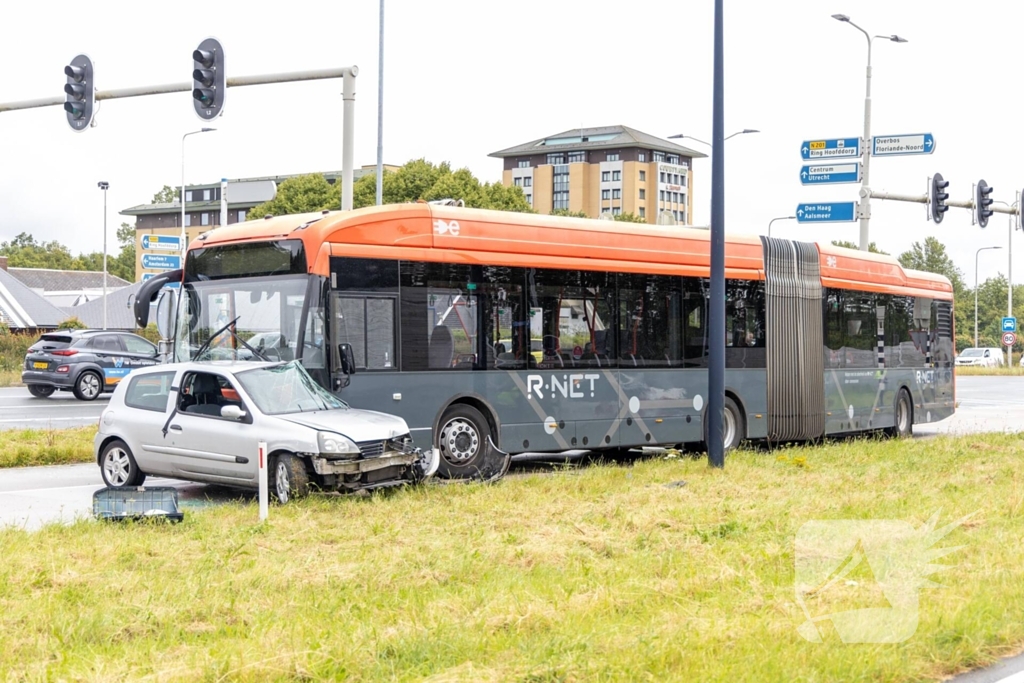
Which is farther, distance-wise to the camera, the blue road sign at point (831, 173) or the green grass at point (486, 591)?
the blue road sign at point (831, 173)

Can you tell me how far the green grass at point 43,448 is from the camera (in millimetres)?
17922

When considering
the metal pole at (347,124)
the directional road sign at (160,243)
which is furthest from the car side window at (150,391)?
the directional road sign at (160,243)

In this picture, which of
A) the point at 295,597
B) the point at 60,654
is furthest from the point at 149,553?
the point at 60,654

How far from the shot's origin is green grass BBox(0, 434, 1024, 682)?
20.7 ft

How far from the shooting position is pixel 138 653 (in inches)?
255

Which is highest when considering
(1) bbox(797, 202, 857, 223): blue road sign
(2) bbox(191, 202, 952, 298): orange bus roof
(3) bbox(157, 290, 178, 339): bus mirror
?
(1) bbox(797, 202, 857, 223): blue road sign

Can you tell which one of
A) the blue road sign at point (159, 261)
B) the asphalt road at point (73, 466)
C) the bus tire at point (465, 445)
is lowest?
the asphalt road at point (73, 466)

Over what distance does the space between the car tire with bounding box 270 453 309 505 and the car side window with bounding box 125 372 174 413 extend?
1934 mm

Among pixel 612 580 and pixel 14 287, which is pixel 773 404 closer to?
pixel 612 580

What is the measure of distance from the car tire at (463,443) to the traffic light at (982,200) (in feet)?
61.8

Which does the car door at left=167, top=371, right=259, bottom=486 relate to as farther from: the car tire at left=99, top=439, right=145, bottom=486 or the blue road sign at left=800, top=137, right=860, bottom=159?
the blue road sign at left=800, top=137, right=860, bottom=159

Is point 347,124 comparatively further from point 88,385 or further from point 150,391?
point 88,385

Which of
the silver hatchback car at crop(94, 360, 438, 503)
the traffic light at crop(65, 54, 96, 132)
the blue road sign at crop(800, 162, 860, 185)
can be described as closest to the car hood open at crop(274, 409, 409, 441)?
the silver hatchback car at crop(94, 360, 438, 503)

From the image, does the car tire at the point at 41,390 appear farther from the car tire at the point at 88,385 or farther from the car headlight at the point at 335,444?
the car headlight at the point at 335,444
